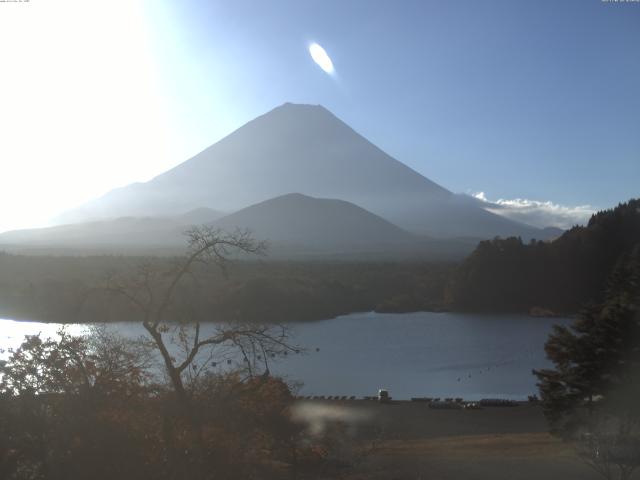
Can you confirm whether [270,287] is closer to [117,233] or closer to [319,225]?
[117,233]

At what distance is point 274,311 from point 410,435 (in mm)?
14466

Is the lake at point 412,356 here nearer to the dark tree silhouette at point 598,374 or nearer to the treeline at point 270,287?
the treeline at point 270,287

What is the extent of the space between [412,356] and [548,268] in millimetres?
15745

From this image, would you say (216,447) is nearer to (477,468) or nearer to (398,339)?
(477,468)

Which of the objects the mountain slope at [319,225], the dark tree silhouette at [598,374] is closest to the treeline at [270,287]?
the dark tree silhouette at [598,374]

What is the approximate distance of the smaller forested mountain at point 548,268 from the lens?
29250 millimetres

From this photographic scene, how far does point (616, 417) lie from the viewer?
22.5 ft

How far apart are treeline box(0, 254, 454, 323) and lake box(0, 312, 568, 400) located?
114 cm

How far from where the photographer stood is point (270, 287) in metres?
24.9

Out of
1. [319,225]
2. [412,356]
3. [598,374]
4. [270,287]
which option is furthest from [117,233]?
[598,374]

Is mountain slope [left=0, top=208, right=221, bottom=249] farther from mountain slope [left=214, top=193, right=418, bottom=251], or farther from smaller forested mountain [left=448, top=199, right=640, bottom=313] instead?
smaller forested mountain [left=448, top=199, right=640, bottom=313]

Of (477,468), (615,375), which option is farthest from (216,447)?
(615,375)

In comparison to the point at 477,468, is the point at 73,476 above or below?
above

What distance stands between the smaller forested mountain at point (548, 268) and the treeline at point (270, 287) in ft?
7.41
